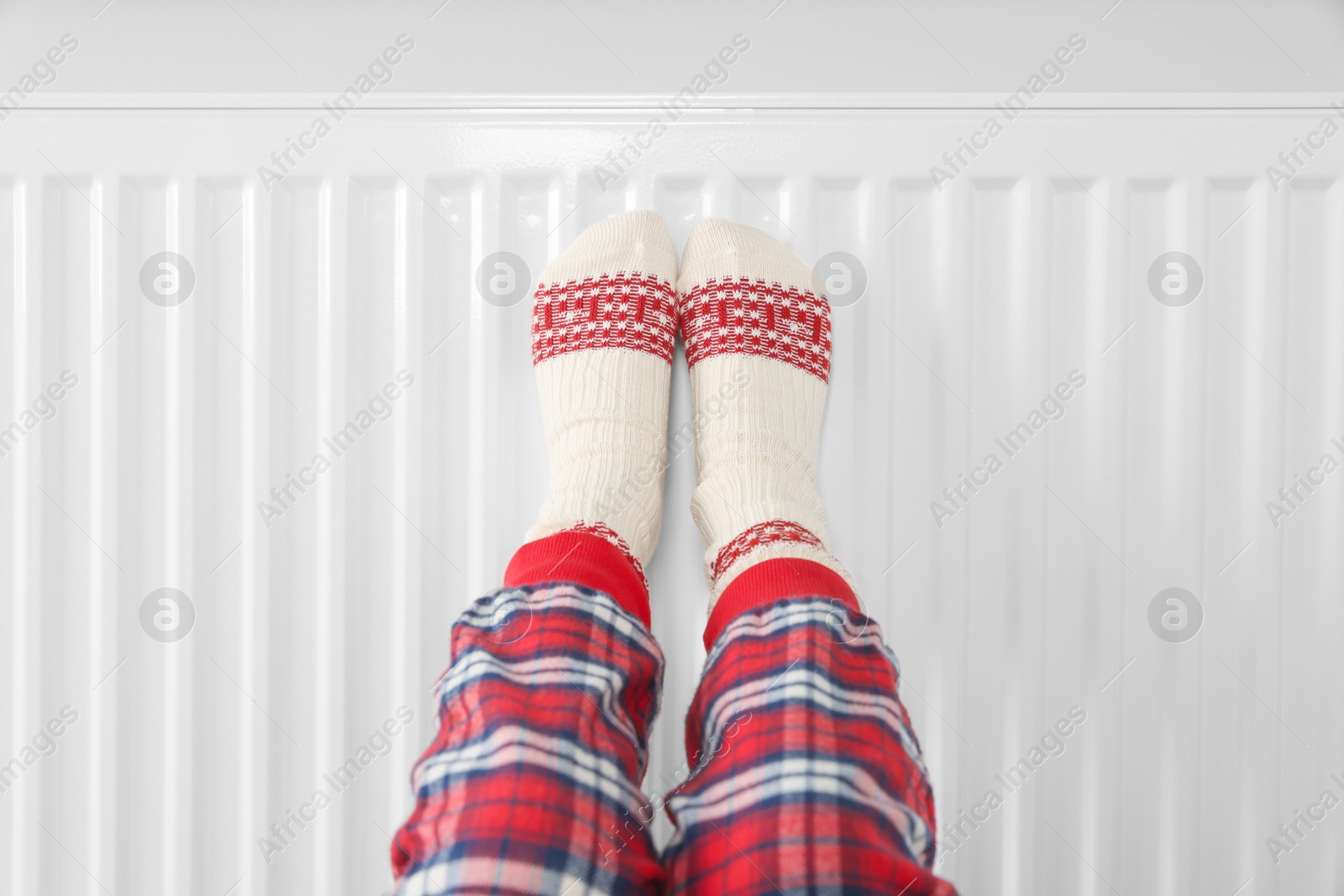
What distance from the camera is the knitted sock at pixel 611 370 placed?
1.75 ft

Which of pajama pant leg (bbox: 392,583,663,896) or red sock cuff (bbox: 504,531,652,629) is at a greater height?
red sock cuff (bbox: 504,531,652,629)

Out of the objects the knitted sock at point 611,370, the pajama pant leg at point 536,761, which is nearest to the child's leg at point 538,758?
the pajama pant leg at point 536,761

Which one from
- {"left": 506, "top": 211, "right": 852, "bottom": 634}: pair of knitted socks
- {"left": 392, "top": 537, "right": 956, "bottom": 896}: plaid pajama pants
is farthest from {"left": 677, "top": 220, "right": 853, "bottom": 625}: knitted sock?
{"left": 392, "top": 537, "right": 956, "bottom": 896}: plaid pajama pants

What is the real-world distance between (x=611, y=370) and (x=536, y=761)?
31cm

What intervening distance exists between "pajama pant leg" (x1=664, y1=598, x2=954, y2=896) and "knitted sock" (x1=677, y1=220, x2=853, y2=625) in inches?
3.7

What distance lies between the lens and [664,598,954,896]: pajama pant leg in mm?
326

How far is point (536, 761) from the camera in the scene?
1.14 feet

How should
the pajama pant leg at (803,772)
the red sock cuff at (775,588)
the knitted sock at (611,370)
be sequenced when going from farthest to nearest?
the knitted sock at (611,370), the red sock cuff at (775,588), the pajama pant leg at (803,772)

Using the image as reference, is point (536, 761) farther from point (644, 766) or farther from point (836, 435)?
point (836, 435)

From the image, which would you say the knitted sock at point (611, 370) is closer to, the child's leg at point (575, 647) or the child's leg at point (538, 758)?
the child's leg at point (575, 647)

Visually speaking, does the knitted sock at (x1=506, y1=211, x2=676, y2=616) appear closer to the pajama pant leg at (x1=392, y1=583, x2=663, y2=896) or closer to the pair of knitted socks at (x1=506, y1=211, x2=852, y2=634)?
the pair of knitted socks at (x1=506, y1=211, x2=852, y2=634)

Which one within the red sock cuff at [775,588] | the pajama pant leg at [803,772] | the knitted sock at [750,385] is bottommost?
the pajama pant leg at [803,772]

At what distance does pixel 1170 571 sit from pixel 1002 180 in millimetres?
298

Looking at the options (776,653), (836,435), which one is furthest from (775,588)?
(836,435)
